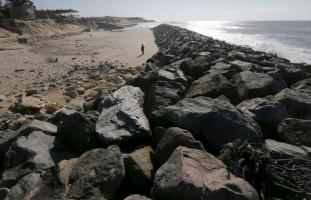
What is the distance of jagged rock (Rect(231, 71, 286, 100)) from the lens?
19.9 ft

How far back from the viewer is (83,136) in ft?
15.4

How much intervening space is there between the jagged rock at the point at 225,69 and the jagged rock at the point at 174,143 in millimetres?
3158

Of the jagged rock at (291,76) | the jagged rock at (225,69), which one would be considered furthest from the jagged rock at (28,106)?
the jagged rock at (291,76)

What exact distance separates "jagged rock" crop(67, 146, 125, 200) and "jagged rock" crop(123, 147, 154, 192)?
0.12 m

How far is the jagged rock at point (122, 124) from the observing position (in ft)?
14.7

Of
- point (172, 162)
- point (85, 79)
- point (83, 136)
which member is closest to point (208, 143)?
point (172, 162)

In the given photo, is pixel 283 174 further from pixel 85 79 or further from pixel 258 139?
pixel 85 79

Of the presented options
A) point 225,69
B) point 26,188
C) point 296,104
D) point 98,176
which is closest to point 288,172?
point 296,104

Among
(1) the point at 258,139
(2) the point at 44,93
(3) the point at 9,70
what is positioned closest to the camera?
(1) the point at 258,139

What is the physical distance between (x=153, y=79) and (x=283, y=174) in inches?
137

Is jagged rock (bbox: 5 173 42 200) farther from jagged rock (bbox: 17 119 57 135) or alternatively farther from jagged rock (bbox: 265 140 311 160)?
jagged rock (bbox: 265 140 311 160)

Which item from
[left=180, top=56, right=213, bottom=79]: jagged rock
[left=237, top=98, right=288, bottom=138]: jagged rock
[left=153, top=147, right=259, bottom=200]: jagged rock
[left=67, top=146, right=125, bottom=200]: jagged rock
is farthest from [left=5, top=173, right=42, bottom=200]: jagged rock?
[left=180, top=56, right=213, bottom=79]: jagged rock

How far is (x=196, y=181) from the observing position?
127 inches

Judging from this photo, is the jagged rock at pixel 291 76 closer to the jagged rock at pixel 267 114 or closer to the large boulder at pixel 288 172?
the jagged rock at pixel 267 114
